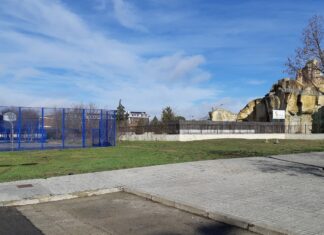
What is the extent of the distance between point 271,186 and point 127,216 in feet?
15.1

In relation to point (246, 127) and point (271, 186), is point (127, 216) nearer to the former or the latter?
point (271, 186)

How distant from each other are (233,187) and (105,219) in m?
4.31

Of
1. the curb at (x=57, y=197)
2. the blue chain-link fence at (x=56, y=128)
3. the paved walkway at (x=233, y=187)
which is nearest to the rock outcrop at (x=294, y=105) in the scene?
the blue chain-link fence at (x=56, y=128)

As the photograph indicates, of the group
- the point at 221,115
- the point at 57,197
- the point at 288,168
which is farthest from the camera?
the point at 221,115

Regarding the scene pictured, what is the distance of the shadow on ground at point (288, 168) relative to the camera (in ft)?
46.2

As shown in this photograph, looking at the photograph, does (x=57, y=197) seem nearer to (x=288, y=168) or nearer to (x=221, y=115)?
(x=288, y=168)

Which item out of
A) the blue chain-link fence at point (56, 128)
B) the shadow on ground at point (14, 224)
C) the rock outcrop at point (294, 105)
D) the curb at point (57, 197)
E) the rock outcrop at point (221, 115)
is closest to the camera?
the shadow on ground at point (14, 224)

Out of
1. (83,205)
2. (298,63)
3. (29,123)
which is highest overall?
(298,63)

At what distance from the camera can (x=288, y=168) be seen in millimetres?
15297

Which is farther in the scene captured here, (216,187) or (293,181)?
(293,181)

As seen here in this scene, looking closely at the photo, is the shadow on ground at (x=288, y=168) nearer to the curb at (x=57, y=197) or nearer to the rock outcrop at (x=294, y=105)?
the curb at (x=57, y=197)

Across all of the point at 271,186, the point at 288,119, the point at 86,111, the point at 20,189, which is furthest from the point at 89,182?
the point at 288,119

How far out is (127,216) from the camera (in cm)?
834

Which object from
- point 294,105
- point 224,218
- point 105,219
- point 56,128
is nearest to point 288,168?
point 224,218
